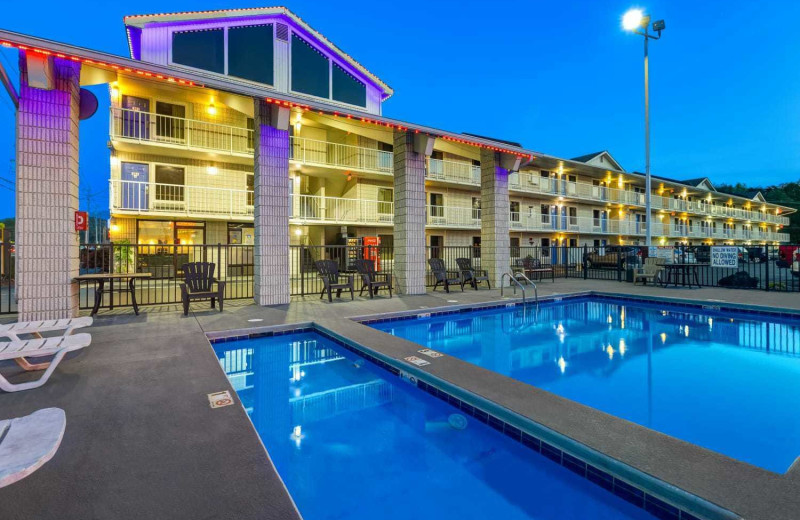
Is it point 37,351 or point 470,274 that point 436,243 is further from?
point 37,351

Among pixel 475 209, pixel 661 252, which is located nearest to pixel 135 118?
pixel 475 209

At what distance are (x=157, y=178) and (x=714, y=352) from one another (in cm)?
1793

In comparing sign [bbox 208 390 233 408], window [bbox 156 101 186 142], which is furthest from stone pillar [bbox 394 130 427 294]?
window [bbox 156 101 186 142]

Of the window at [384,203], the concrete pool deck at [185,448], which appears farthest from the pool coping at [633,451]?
the window at [384,203]

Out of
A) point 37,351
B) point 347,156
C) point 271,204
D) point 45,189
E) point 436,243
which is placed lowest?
point 37,351

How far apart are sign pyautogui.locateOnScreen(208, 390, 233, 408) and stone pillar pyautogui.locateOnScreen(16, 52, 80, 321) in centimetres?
497

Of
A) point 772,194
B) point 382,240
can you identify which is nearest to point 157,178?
point 382,240

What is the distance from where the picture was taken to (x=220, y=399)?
313cm

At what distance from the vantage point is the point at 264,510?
1799 mm

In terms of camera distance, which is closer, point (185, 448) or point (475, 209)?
point (185, 448)

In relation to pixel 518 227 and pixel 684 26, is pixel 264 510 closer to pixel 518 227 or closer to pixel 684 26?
pixel 518 227

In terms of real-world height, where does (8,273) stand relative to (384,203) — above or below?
below

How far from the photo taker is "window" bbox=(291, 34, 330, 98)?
1656 centimetres

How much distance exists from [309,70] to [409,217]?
10.7 m
